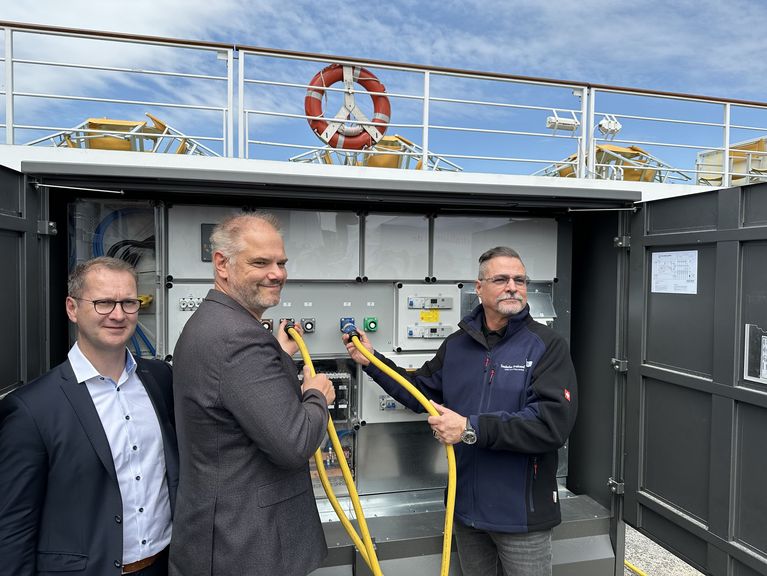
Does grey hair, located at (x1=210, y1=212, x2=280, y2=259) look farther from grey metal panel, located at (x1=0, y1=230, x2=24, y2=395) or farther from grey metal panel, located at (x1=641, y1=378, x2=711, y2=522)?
grey metal panel, located at (x1=641, y1=378, x2=711, y2=522)

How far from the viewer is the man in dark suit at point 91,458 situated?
1.48 metres

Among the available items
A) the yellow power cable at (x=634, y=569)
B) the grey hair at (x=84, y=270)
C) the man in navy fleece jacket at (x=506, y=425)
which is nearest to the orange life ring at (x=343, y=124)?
the man in navy fleece jacket at (x=506, y=425)

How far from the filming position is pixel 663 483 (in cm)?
281

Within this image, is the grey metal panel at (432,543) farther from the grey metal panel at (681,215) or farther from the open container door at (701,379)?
the grey metal panel at (681,215)

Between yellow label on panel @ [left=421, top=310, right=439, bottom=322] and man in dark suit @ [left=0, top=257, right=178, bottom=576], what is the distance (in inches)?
75.5

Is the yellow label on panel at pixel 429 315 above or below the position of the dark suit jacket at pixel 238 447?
above

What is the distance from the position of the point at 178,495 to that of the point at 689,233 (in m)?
2.72

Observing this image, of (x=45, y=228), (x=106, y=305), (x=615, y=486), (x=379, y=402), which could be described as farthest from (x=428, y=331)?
(x=45, y=228)

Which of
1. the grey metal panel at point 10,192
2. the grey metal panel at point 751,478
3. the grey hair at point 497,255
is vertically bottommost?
the grey metal panel at point 751,478

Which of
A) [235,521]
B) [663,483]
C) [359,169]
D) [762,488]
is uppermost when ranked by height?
[359,169]

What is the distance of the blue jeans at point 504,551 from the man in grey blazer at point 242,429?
1.01m

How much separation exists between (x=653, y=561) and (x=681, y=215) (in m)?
3.00

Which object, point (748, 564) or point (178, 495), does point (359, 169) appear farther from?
point (748, 564)

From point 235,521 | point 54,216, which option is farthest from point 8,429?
point 54,216
